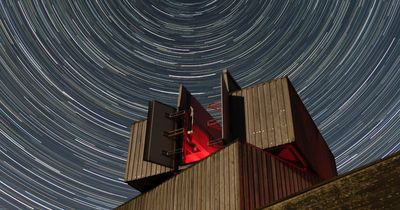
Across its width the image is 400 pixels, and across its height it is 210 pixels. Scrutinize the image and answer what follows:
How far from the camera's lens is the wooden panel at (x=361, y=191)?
7996mm

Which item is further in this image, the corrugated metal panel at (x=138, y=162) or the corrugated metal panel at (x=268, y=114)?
the corrugated metal panel at (x=138, y=162)

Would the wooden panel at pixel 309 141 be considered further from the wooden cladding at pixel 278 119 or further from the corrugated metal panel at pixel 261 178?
the corrugated metal panel at pixel 261 178

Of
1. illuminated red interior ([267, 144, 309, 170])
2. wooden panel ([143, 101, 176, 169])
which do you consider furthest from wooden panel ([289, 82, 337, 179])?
wooden panel ([143, 101, 176, 169])

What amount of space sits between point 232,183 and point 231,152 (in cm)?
→ 118

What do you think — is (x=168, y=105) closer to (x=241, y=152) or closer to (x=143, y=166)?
(x=143, y=166)

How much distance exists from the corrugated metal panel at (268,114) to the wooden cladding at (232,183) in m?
1.69

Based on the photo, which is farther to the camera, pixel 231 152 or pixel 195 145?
pixel 195 145

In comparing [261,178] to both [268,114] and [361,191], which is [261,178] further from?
[361,191]

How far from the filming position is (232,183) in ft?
41.8

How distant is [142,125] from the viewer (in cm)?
2166

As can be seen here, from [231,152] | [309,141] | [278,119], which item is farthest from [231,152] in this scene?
[309,141]

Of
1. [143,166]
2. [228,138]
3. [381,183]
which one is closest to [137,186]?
[143,166]

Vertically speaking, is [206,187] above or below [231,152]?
below

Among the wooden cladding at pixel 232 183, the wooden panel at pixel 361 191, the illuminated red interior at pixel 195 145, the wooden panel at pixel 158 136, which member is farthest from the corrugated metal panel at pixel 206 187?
the illuminated red interior at pixel 195 145
